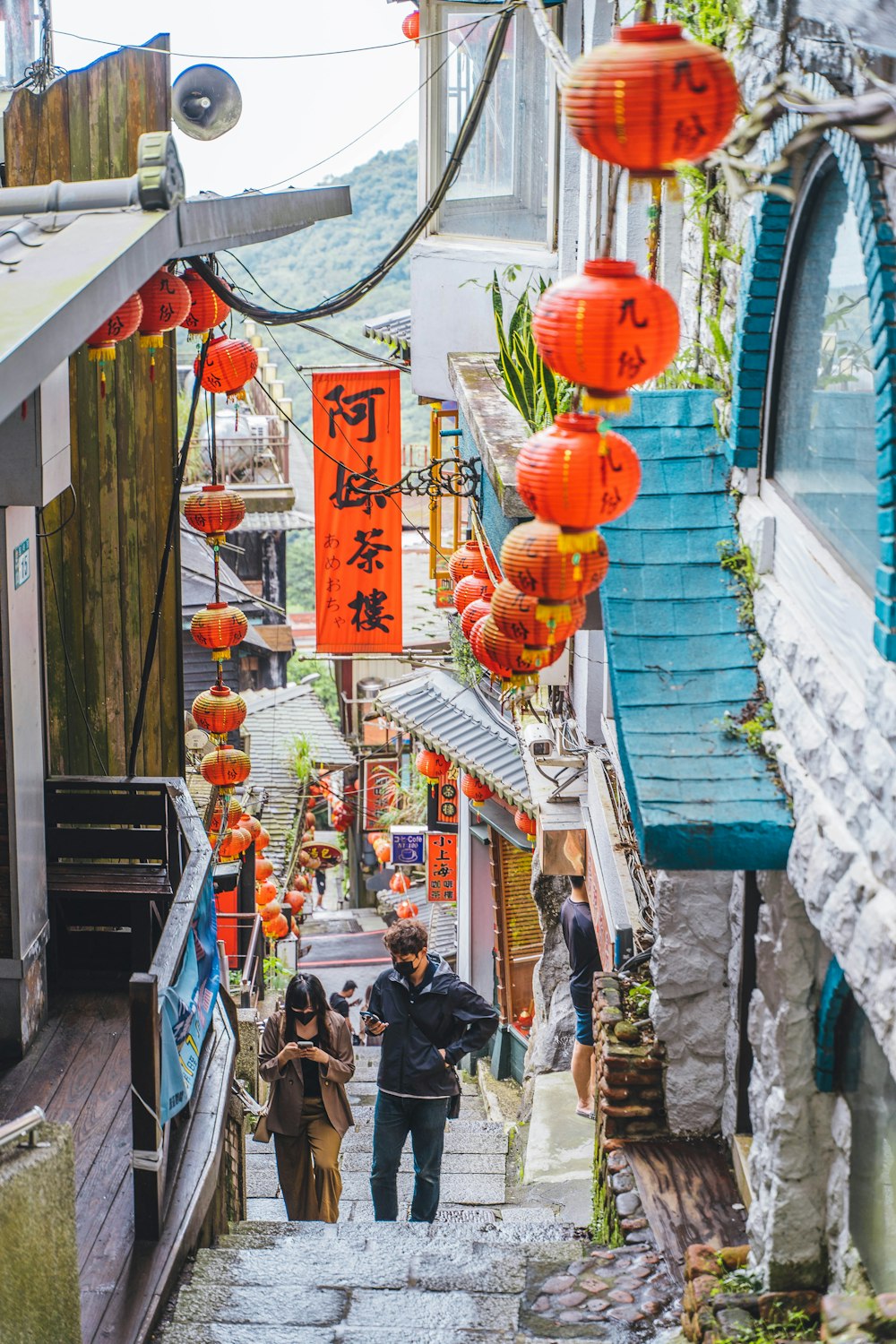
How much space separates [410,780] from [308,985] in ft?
87.9

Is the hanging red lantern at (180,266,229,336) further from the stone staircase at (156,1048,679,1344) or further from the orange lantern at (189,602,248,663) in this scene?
the stone staircase at (156,1048,679,1344)

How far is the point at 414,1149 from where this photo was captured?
9.24m

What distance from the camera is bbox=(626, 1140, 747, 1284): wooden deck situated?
6.83 metres

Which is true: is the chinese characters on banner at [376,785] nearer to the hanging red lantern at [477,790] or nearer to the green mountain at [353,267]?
the hanging red lantern at [477,790]

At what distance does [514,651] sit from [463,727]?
11.6 metres

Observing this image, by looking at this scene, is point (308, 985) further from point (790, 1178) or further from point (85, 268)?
point (85, 268)

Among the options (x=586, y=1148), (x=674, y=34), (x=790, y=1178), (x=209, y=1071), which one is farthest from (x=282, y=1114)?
(x=674, y=34)

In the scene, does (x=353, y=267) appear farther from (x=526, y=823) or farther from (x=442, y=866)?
(x=526, y=823)

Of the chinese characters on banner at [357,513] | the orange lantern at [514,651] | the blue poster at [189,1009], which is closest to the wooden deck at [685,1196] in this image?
the blue poster at [189,1009]

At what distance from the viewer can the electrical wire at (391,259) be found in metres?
10.1

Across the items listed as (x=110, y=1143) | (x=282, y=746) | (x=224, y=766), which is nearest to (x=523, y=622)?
(x=110, y=1143)

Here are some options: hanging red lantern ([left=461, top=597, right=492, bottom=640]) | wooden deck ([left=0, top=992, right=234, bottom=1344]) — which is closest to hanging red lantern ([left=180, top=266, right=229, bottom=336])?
hanging red lantern ([left=461, top=597, right=492, bottom=640])

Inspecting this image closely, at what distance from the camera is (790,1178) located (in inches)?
221

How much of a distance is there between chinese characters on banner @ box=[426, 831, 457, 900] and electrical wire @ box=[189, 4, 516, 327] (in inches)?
461
